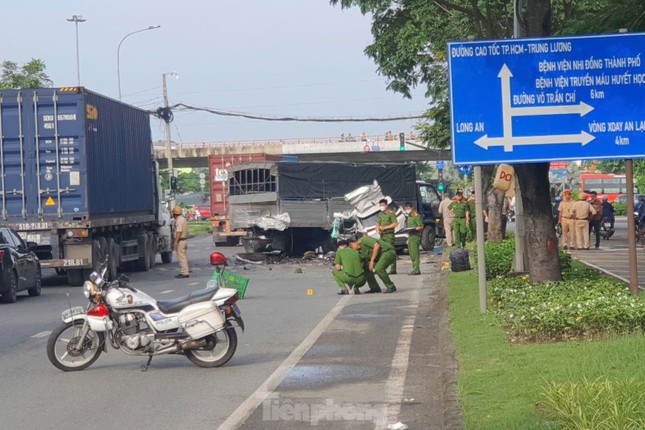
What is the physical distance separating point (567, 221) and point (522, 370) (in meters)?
22.3

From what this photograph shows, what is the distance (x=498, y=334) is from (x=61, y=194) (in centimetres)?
1304

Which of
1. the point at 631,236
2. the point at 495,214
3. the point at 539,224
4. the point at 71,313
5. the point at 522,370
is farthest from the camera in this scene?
the point at 495,214

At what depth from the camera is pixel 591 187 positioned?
80562mm

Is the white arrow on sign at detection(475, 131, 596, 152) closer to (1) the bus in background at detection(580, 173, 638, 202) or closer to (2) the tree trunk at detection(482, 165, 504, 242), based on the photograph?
(2) the tree trunk at detection(482, 165, 504, 242)

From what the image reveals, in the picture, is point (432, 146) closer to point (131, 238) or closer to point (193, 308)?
point (131, 238)

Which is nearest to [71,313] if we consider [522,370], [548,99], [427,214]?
[522,370]

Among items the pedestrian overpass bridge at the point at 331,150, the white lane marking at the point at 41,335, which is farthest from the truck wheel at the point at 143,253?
the pedestrian overpass bridge at the point at 331,150

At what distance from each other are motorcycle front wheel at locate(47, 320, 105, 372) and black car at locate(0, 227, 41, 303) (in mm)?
8557

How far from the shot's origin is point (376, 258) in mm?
19594

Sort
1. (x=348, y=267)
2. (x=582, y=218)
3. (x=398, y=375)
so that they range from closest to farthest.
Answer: (x=398, y=375) → (x=348, y=267) → (x=582, y=218)

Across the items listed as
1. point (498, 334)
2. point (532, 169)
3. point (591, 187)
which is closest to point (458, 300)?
point (532, 169)

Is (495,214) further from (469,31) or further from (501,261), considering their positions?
(501,261)

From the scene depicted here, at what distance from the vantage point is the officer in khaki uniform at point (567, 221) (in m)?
30.5

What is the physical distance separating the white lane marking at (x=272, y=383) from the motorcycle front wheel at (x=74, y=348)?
6.45 feet
